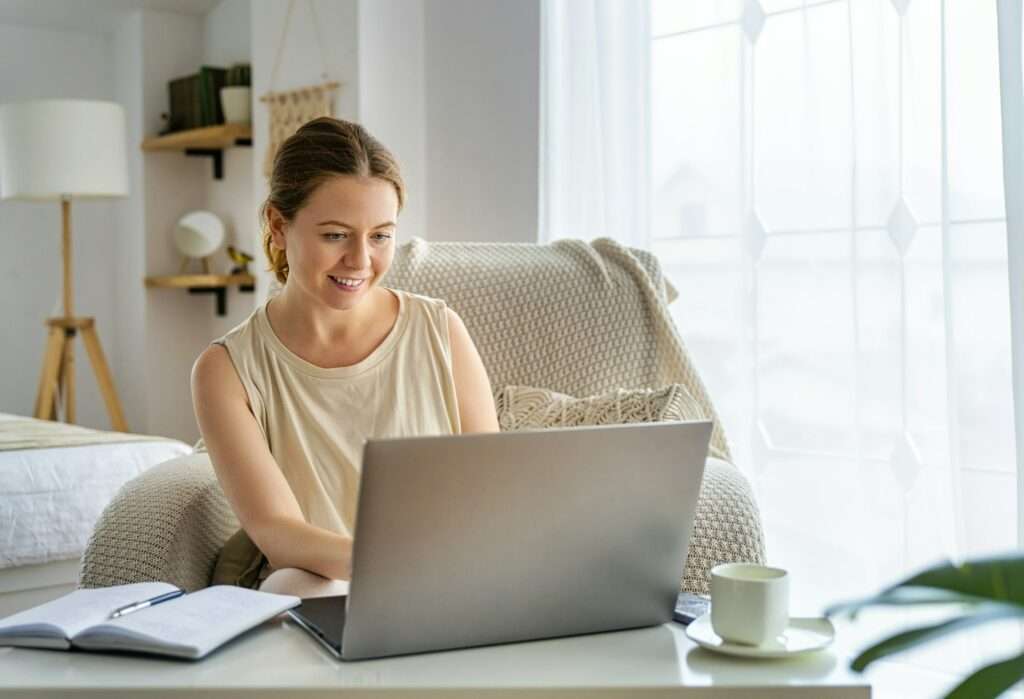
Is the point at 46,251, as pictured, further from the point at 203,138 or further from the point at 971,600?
the point at 971,600

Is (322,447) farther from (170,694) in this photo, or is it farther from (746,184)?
(746,184)

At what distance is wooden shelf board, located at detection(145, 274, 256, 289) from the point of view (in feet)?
15.0

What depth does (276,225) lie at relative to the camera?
5.55ft

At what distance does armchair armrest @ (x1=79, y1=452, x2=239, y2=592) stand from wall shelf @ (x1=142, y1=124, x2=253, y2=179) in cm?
289

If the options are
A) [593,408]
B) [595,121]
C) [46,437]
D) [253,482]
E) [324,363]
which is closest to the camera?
[253,482]

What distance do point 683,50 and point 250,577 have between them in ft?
5.42

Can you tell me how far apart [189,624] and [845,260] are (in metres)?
1.71

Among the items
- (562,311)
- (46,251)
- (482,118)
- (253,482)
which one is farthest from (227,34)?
(253,482)

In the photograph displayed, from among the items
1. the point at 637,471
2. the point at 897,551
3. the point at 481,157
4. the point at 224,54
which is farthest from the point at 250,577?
the point at 224,54

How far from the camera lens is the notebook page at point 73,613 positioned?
1.00 m

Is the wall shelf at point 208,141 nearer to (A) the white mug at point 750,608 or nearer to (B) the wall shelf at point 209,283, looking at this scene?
(B) the wall shelf at point 209,283

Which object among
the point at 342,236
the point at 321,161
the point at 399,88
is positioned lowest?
the point at 342,236

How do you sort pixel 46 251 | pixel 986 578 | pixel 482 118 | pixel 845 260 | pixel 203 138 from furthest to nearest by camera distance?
pixel 46 251
pixel 203 138
pixel 482 118
pixel 845 260
pixel 986 578

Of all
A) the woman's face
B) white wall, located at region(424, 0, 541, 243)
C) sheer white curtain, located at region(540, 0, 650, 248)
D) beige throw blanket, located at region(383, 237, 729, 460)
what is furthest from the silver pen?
white wall, located at region(424, 0, 541, 243)
